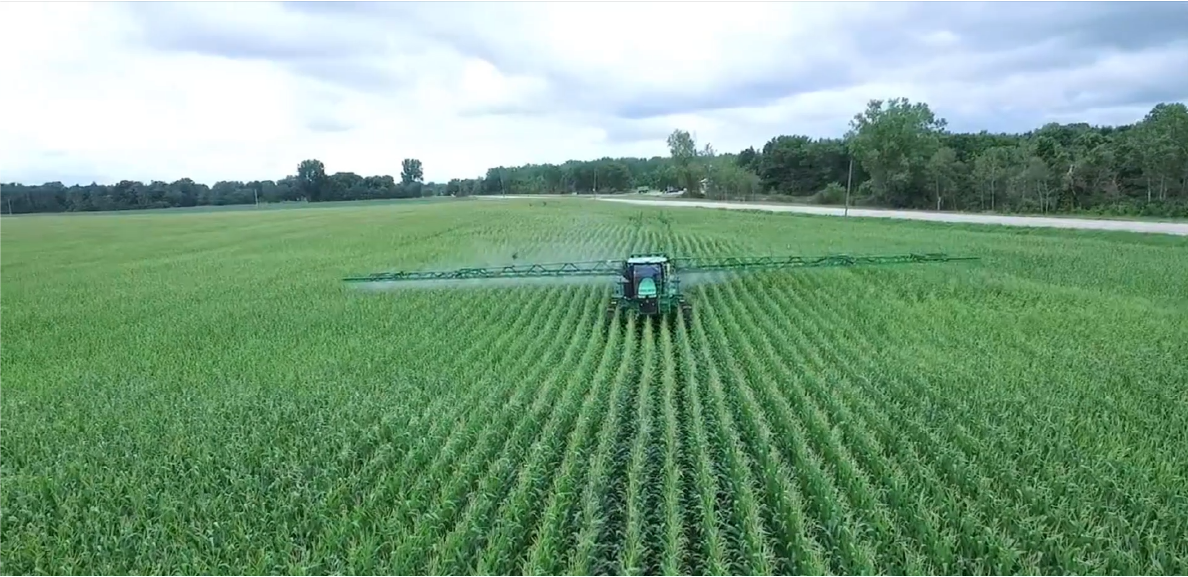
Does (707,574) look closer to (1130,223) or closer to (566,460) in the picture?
(566,460)

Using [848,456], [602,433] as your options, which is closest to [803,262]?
[848,456]

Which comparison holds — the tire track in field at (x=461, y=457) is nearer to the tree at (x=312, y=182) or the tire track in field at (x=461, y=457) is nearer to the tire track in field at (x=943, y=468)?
the tire track in field at (x=943, y=468)

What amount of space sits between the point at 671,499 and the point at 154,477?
17.1 ft

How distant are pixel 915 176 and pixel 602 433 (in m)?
61.2

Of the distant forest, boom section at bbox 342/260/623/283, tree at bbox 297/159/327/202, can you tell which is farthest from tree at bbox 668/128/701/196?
boom section at bbox 342/260/623/283

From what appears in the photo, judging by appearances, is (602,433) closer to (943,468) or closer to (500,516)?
(500,516)

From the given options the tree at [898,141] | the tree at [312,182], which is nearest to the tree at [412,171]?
the tree at [312,182]

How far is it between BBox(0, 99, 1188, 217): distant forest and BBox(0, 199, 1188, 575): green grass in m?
32.6

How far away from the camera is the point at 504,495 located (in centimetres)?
638

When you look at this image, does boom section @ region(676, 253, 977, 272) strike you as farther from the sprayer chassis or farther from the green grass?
the green grass

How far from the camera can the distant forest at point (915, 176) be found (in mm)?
42562

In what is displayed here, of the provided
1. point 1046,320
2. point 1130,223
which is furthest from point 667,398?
point 1130,223

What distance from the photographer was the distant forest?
42562 millimetres

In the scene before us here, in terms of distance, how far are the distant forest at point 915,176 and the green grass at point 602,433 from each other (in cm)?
3258
